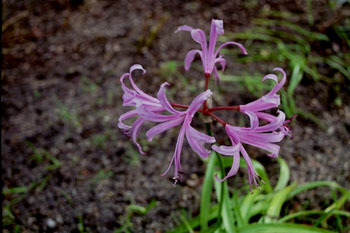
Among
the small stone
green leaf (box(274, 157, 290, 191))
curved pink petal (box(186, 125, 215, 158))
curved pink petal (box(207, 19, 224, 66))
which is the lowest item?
the small stone

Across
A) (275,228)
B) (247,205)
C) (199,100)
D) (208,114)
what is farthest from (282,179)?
(199,100)

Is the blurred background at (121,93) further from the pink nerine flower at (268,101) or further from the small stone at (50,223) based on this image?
the pink nerine flower at (268,101)

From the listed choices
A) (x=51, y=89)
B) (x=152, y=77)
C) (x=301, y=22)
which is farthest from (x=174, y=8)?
(x=51, y=89)

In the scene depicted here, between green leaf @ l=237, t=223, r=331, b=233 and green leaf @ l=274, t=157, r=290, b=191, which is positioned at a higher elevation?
green leaf @ l=274, t=157, r=290, b=191

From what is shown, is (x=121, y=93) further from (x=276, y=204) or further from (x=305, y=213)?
(x=305, y=213)

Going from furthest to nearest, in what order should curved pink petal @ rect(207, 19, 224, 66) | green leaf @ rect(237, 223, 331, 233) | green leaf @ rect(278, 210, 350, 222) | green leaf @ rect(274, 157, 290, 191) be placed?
green leaf @ rect(274, 157, 290, 191), green leaf @ rect(278, 210, 350, 222), green leaf @ rect(237, 223, 331, 233), curved pink petal @ rect(207, 19, 224, 66)

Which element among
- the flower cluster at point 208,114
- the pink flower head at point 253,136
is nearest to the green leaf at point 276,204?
the flower cluster at point 208,114

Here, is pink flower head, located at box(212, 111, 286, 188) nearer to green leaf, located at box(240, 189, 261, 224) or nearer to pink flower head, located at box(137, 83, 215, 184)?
pink flower head, located at box(137, 83, 215, 184)

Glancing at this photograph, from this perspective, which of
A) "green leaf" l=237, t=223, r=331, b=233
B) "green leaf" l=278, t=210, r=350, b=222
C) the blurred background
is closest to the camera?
"green leaf" l=237, t=223, r=331, b=233

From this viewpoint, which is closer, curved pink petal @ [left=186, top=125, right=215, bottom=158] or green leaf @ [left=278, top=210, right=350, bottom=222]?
curved pink petal @ [left=186, top=125, right=215, bottom=158]

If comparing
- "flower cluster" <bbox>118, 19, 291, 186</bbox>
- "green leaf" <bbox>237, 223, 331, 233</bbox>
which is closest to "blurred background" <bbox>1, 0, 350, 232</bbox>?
"green leaf" <bbox>237, 223, 331, 233</bbox>
